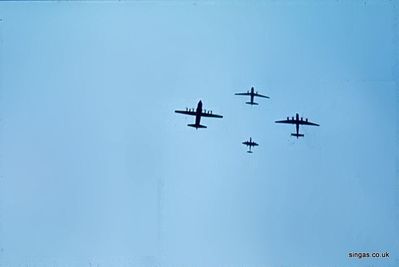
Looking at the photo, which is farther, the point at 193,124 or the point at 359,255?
the point at 193,124

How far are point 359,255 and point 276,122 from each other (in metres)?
1.42

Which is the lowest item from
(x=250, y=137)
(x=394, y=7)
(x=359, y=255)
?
(x=359, y=255)

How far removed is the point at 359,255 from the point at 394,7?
232cm

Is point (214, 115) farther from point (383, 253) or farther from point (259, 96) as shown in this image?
point (383, 253)

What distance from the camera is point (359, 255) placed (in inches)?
141

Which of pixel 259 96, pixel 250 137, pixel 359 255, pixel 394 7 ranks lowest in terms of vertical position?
pixel 359 255

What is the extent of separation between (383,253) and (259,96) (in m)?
1.81

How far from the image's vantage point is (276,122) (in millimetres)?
3928

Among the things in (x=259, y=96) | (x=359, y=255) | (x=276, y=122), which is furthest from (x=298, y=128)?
(x=359, y=255)

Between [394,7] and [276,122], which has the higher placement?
[394,7]

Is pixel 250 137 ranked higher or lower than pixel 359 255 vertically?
higher

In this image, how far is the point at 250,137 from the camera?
383cm

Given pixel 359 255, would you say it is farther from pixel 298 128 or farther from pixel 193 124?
pixel 193 124

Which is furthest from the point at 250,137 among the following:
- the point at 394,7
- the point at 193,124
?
the point at 394,7
